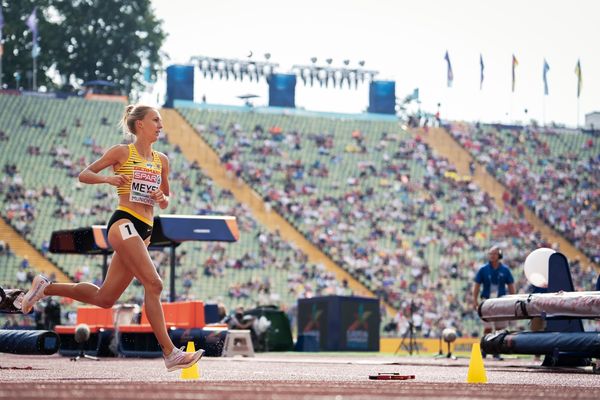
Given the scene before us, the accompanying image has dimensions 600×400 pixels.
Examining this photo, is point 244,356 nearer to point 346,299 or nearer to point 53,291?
point 346,299

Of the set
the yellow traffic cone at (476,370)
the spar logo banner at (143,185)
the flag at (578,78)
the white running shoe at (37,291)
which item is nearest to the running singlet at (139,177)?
the spar logo banner at (143,185)

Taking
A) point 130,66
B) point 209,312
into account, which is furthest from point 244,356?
point 130,66

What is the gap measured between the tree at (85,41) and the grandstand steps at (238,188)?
1914cm

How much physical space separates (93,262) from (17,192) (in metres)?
5.76

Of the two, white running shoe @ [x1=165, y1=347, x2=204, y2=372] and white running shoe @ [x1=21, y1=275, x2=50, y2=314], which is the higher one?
white running shoe @ [x1=21, y1=275, x2=50, y2=314]

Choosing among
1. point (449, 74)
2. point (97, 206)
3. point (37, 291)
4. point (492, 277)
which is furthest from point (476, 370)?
point (449, 74)

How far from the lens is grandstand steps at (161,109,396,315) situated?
48.8 m

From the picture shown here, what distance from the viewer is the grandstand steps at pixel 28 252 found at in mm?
44281

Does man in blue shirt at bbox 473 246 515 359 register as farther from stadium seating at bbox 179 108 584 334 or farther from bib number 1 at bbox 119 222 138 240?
stadium seating at bbox 179 108 584 334

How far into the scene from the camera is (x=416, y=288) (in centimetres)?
4778

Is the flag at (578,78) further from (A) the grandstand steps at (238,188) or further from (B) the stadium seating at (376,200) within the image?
(A) the grandstand steps at (238,188)

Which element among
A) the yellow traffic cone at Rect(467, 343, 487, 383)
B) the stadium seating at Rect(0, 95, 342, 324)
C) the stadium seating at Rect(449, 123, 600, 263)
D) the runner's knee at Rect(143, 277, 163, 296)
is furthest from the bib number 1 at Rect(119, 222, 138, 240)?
the stadium seating at Rect(449, 123, 600, 263)

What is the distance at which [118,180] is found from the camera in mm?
10805

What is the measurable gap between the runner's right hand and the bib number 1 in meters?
0.35
